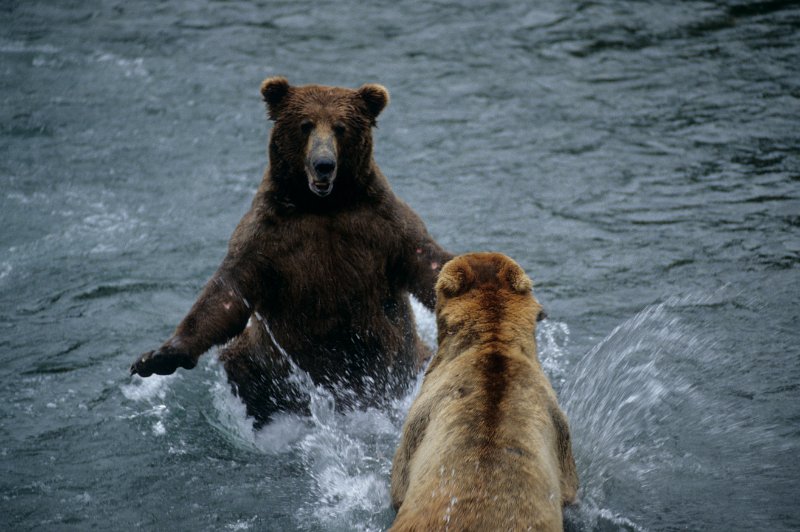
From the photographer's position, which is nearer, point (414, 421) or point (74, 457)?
point (414, 421)

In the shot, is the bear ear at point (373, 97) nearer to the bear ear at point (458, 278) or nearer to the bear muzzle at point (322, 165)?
the bear muzzle at point (322, 165)

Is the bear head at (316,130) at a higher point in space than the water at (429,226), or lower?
higher

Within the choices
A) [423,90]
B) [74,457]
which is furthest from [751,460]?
[423,90]

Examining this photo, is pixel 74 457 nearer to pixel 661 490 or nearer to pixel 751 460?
pixel 661 490

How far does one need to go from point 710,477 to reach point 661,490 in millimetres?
304

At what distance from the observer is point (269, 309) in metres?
6.08

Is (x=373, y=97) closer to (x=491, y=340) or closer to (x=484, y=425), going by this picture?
(x=491, y=340)

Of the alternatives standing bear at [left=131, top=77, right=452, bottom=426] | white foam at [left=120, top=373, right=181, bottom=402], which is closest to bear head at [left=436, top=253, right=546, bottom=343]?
standing bear at [left=131, top=77, right=452, bottom=426]

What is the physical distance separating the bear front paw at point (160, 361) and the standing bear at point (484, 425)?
1.47 m

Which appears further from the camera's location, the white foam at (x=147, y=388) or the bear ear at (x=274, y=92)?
the white foam at (x=147, y=388)

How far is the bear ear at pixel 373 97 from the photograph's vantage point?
5965 millimetres

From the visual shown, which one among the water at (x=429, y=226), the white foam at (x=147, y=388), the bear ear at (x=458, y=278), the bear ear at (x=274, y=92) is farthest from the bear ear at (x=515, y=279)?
the white foam at (x=147, y=388)

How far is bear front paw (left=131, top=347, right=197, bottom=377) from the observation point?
5508 mm

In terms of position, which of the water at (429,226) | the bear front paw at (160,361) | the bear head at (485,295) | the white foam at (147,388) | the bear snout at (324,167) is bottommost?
the white foam at (147,388)
